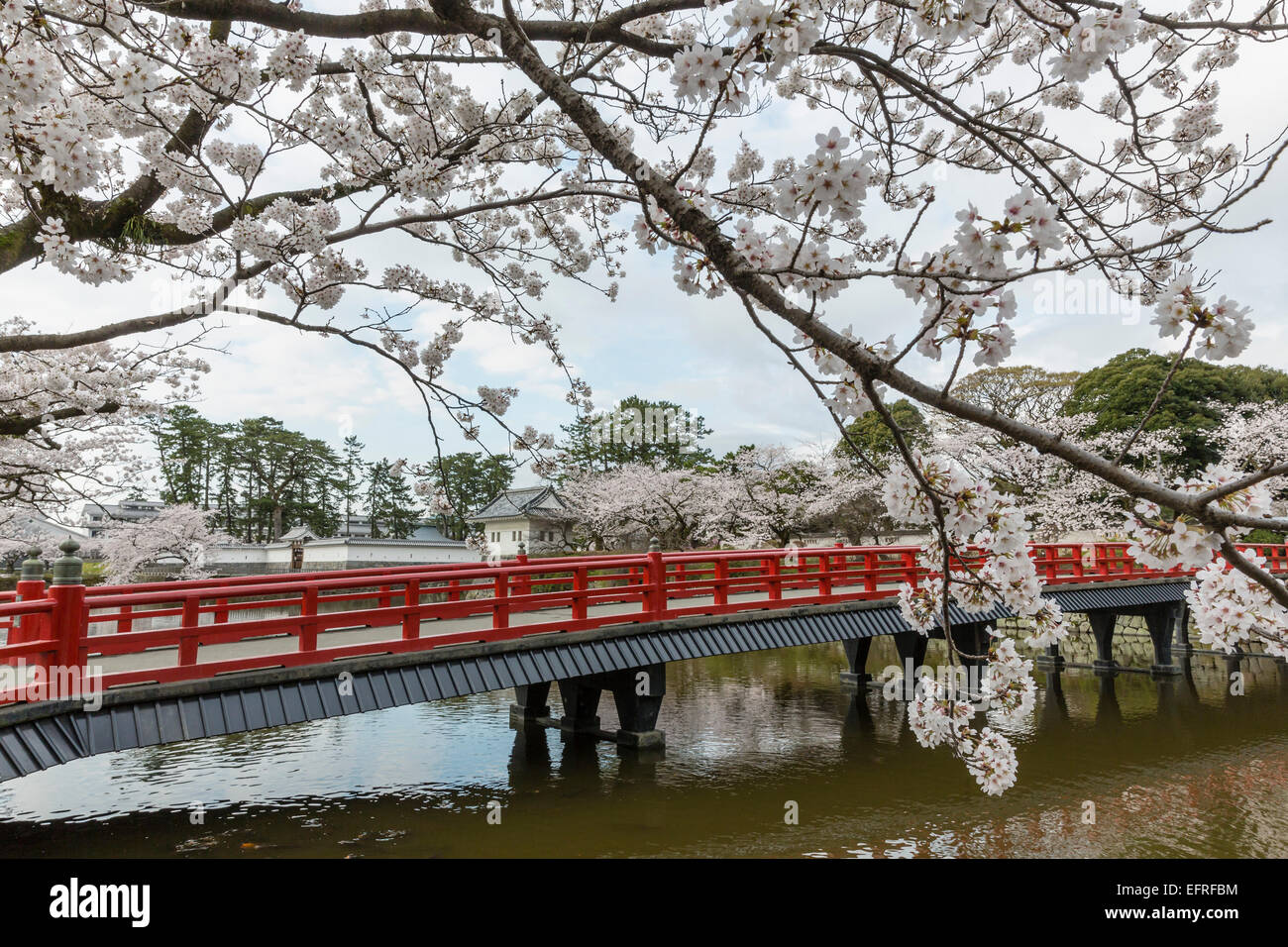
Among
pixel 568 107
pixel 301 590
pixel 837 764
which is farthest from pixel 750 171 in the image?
pixel 837 764

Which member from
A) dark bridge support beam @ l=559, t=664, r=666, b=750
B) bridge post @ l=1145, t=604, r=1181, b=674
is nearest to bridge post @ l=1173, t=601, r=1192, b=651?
bridge post @ l=1145, t=604, r=1181, b=674

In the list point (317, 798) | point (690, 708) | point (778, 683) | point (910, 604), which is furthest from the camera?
point (778, 683)

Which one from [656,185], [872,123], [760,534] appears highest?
[872,123]

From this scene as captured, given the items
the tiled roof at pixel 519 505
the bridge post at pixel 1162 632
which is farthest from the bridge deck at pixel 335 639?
the tiled roof at pixel 519 505

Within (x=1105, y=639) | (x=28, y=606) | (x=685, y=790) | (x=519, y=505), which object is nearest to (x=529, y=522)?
(x=519, y=505)

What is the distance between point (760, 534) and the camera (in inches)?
1038

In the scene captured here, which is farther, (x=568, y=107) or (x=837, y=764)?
(x=837, y=764)

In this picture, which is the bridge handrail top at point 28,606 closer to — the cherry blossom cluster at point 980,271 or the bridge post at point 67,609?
the bridge post at point 67,609

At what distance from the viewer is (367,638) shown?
8.66 metres

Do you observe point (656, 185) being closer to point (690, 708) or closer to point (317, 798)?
point (317, 798)

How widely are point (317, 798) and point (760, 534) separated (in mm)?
19837

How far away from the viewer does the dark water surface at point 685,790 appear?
715 cm

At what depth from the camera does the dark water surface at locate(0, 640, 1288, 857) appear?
23.5 ft

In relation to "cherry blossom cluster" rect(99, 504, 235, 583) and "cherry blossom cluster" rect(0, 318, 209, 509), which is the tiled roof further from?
"cherry blossom cluster" rect(0, 318, 209, 509)
